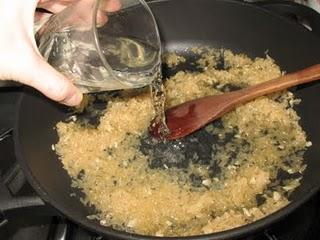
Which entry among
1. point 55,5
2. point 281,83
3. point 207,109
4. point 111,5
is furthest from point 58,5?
point 281,83

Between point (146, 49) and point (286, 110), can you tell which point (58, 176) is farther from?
point (286, 110)

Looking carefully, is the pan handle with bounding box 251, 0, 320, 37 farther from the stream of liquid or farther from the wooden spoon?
the stream of liquid

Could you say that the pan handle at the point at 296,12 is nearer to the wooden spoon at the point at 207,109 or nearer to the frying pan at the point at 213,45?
the frying pan at the point at 213,45

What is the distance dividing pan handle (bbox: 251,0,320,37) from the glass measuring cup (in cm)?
40

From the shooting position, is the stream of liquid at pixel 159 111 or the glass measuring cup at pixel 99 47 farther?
the stream of liquid at pixel 159 111

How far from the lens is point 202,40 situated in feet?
4.37

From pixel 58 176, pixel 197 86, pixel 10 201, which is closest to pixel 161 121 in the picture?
pixel 197 86

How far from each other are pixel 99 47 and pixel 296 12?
60 cm

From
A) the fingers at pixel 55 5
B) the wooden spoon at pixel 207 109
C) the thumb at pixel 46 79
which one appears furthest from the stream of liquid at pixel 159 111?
the thumb at pixel 46 79

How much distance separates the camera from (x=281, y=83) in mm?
1072

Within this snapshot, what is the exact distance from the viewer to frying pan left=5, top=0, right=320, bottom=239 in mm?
927

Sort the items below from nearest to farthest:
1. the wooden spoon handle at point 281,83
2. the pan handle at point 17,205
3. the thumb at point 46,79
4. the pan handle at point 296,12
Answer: the thumb at point 46,79, the pan handle at point 17,205, the wooden spoon handle at point 281,83, the pan handle at point 296,12

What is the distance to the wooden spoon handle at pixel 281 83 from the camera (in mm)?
1038

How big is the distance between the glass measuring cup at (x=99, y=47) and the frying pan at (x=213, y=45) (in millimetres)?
240
